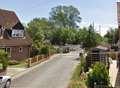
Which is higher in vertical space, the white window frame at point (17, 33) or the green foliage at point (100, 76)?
the white window frame at point (17, 33)

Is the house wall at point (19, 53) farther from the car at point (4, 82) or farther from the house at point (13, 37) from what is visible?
the car at point (4, 82)

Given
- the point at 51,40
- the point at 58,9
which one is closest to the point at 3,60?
the point at 51,40

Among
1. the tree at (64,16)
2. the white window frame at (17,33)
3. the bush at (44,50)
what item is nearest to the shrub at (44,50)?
the bush at (44,50)

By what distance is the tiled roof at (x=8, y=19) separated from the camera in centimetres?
5205

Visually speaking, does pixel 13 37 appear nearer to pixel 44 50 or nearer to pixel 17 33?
pixel 17 33

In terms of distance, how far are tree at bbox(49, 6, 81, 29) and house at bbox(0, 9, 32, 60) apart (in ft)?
273

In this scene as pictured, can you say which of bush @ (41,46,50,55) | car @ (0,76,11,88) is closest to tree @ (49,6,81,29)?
bush @ (41,46,50,55)

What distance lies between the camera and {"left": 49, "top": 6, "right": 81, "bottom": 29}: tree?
140750mm

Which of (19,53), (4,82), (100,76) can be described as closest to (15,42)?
(19,53)

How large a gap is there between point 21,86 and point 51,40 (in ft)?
244

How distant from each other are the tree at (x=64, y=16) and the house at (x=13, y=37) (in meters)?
83.2

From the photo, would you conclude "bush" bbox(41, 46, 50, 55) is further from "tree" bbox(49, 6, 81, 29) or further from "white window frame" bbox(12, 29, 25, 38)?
"tree" bbox(49, 6, 81, 29)

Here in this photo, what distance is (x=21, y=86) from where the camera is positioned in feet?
89.8

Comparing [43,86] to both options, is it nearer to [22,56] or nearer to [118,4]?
[118,4]
